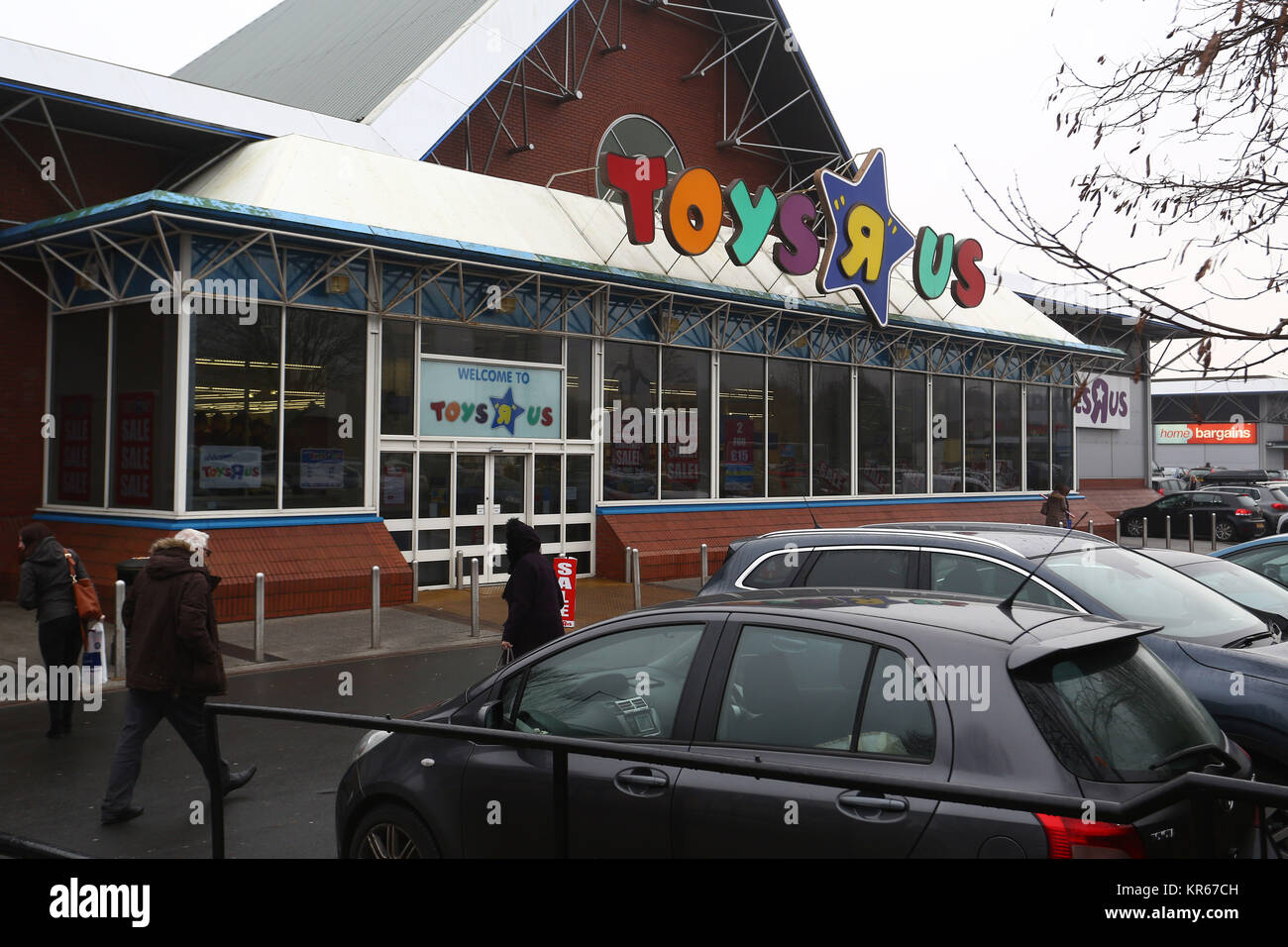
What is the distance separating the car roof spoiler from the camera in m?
3.66

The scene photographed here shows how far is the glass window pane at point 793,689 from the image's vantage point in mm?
3877

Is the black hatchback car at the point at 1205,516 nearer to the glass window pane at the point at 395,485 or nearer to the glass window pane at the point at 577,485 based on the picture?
the glass window pane at the point at 577,485

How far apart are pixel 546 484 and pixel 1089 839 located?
54.5 feet

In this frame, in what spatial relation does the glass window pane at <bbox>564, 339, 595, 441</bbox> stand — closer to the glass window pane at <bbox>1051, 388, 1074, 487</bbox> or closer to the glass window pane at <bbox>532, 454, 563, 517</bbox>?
the glass window pane at <bbox>532, 454, 563, 517</bbox>

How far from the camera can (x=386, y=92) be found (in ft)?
68.8

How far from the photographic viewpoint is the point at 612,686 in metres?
4.54

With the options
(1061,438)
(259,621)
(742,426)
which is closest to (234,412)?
(259,621)

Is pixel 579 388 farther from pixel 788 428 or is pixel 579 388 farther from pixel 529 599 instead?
pixel 529 599

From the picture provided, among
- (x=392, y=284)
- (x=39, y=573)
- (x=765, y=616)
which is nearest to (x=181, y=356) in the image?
(x=392, y=284)

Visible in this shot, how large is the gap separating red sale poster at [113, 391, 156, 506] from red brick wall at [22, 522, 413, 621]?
52cm

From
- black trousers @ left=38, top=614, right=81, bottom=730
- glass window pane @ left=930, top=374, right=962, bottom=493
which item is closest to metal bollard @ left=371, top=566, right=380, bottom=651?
black trousers @ left=38, top=614, right=81, bottom=730

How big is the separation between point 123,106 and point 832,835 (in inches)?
642

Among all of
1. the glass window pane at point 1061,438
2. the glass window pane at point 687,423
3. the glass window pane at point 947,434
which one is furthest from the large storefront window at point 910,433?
the glass window pane at point 1061,438
